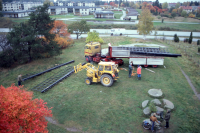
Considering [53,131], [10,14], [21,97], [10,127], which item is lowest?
[53,131]

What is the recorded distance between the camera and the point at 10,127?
614 centimetres

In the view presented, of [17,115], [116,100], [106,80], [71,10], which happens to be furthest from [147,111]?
[71,10]

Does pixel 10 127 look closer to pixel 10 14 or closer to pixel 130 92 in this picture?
pixel 130 92

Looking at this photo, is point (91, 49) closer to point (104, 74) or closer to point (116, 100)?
point (104, 74)

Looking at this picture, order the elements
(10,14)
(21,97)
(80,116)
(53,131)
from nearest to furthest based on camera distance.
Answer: (21,97) < (53,131) < (80,116) < (10,14)

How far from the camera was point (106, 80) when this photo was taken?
14.1 meters

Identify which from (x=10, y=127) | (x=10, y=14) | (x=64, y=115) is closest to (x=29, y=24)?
(x=64, y=115)

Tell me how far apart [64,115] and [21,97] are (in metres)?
3.69

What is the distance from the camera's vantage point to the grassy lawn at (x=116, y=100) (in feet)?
30.6

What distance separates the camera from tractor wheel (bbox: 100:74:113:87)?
13760 millimetres

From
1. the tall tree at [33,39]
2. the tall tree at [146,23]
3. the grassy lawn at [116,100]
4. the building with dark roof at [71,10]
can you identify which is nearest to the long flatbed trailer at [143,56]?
the grassy lawn at [116,100]

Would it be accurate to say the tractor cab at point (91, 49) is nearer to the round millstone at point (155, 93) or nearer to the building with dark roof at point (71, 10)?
the round millstone at point (155, 93)

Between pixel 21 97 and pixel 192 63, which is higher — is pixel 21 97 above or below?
above

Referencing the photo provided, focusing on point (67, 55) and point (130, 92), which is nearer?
point (130, 92)
